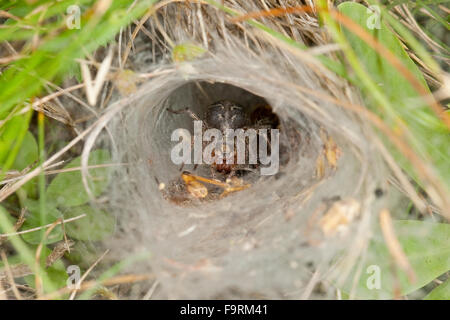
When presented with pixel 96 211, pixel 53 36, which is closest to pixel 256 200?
pixel 96 211

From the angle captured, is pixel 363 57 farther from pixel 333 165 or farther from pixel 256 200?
pixel 256 200

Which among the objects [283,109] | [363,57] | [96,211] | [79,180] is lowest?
[96,211]

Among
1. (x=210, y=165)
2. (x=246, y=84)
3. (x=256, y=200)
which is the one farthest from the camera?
(x=210, y=165)

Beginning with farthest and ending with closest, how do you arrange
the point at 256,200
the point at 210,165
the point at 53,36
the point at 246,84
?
the point at 210,165 → the point at 256,200 → the point at 246,84 → the point at 53,36

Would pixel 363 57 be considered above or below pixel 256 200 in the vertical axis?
above
